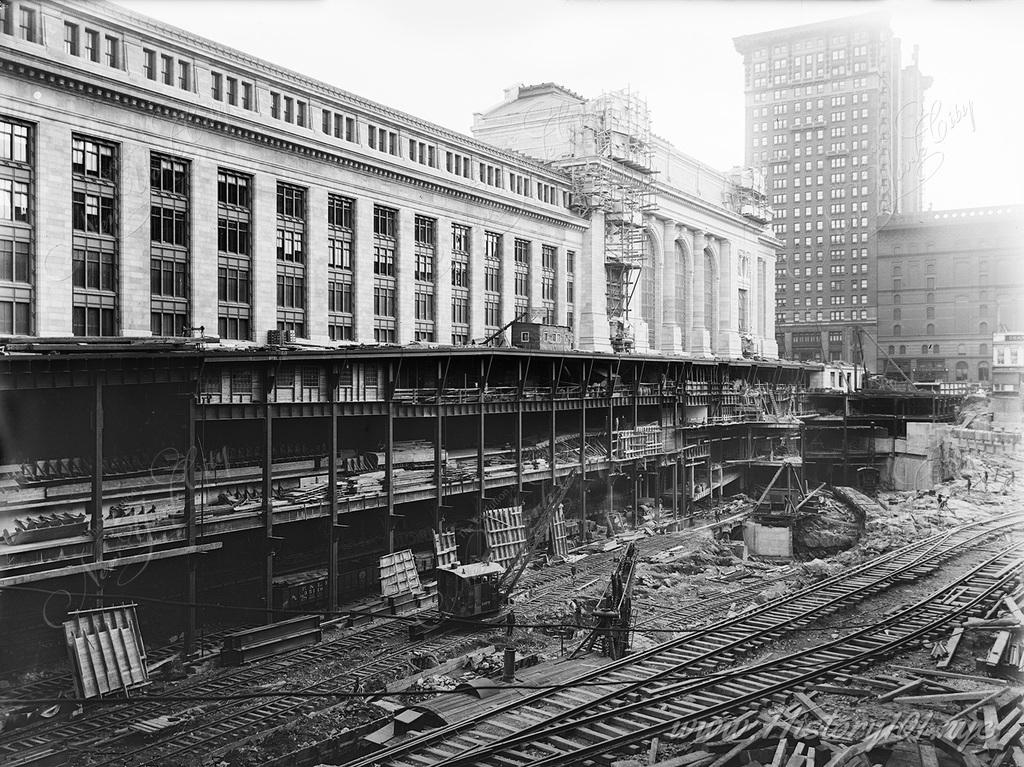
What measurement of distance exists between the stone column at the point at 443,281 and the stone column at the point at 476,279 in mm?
2266

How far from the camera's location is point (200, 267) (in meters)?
37.4

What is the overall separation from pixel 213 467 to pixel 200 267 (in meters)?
12.2

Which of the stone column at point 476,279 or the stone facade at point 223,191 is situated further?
the stone column at point 476,279

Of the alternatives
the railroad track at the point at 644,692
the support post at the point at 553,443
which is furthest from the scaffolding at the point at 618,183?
the railroad track at the point at 644,692

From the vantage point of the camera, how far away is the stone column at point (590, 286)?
67.2 metres

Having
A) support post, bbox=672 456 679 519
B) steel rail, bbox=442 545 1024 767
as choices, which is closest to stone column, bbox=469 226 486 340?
support post, bbox=672 456 679 519

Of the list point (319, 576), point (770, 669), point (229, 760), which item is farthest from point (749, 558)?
point (229, 760)

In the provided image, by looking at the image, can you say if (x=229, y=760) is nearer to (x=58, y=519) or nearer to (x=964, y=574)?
(x=58, y=519)

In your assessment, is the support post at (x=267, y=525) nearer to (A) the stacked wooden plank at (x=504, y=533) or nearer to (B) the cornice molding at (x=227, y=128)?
(A) the stacked wooden plank at (x=504, y=533)

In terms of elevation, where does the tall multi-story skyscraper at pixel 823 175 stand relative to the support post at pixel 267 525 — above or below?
above

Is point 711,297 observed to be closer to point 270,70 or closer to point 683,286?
point 683,286

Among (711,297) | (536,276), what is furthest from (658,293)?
(536,276)

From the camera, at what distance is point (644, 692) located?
19.5m

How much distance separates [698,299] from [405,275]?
44493mm
